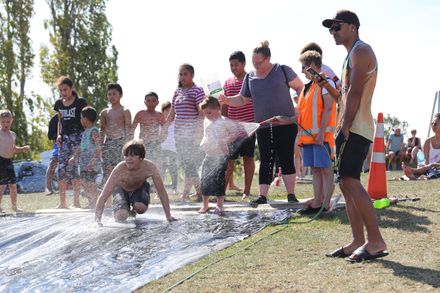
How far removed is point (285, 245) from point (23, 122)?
75.1 ft

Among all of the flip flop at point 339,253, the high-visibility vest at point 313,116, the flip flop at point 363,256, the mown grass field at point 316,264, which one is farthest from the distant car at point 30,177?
the flip flop at point 363,256

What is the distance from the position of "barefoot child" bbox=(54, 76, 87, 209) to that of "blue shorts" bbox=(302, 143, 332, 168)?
399 cm

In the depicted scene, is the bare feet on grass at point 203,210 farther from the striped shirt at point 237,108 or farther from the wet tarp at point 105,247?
the striped shirt at point 237,108

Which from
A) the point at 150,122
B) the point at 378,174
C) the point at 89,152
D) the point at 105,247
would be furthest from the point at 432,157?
the point at 105,247

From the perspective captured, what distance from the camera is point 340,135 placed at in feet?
16.5

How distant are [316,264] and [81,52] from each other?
79.2ft

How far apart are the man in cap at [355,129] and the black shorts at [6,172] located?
6.51m

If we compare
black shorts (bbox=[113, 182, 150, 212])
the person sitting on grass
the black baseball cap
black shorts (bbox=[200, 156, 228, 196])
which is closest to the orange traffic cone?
black shorts (bbox=[200, 156, 228, 196])

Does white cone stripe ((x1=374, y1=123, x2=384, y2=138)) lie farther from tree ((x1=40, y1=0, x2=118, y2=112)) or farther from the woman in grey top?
tree ((x1=40, y1=0, x2=118, y2=112))

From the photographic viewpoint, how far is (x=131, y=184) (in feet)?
25.9

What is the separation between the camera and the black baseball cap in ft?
16.7

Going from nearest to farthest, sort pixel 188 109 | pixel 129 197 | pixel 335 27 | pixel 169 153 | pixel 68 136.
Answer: pixel 335 27, pixel 129 197, pixel 188 109, pixel 68 136, pixel 169 153

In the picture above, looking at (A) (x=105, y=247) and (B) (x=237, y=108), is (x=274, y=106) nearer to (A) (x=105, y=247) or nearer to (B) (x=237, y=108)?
(B) (x=237, y=108)

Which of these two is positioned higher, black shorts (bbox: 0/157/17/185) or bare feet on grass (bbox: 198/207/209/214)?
black shorts (bbox: 0/157/17/185)
